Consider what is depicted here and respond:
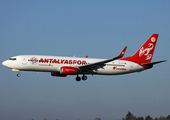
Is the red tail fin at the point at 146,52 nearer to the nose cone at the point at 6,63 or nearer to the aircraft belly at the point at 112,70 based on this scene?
the aircraft belly at the point at 112,70

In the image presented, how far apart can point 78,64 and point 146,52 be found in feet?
50.2

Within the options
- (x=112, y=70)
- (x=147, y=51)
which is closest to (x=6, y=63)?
(x=112, y=70)

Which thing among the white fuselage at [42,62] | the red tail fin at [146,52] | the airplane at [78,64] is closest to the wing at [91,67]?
the airplane at [78,64]

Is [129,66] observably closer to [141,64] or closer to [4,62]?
[141,64]

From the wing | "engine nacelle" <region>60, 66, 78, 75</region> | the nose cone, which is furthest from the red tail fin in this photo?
the nose cone

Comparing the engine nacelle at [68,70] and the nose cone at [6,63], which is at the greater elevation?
the nose cone at [6,63]

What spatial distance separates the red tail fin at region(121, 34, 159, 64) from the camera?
5694 centimetres

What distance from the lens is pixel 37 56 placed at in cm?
5091

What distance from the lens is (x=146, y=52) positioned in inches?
2288

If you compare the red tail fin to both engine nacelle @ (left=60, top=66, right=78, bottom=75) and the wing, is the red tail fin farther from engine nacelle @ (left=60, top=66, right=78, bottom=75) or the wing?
engine nacelle @ (left=60, top=66, right=78, bottom=75)

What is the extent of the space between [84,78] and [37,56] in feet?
33.0

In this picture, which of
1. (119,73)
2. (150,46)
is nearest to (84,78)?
(119,73)

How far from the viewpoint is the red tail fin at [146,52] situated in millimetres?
56938

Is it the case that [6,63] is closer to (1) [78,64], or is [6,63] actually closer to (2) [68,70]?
(2) [68,70]
